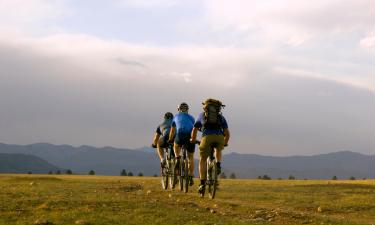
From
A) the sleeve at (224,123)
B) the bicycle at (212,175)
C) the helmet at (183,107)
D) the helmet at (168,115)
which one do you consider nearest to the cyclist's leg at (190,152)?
the helmet at (183,107)

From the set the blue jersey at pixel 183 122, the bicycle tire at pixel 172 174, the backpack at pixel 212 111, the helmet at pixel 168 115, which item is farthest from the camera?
the helmet at pixel 168 115

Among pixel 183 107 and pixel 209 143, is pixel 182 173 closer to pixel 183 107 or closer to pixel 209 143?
pixel 183 107

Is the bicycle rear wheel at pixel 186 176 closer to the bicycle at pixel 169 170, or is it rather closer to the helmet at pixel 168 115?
the bicycle at pixel 169 170

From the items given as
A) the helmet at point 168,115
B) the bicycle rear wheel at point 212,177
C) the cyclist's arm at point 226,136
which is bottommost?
the bicycle rear wheel at point 212,177

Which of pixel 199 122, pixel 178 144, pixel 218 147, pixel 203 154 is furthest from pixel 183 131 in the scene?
pixel 218 147

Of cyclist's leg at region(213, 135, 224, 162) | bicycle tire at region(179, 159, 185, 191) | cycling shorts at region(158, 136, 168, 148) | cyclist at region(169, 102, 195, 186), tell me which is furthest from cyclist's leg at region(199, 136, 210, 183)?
cycling shorts at region(158, 136, 168, 148)

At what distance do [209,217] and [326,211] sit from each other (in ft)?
16.6

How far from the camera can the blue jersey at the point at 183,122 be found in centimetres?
2236

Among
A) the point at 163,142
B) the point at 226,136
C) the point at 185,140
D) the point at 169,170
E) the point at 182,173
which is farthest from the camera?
the point at 163,142

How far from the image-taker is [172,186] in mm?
24422

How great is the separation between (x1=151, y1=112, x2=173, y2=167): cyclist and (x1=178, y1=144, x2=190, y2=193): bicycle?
193 cm

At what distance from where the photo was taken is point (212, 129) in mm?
19969

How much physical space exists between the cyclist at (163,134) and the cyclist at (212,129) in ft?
14.6

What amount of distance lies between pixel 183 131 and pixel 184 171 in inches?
66.3
